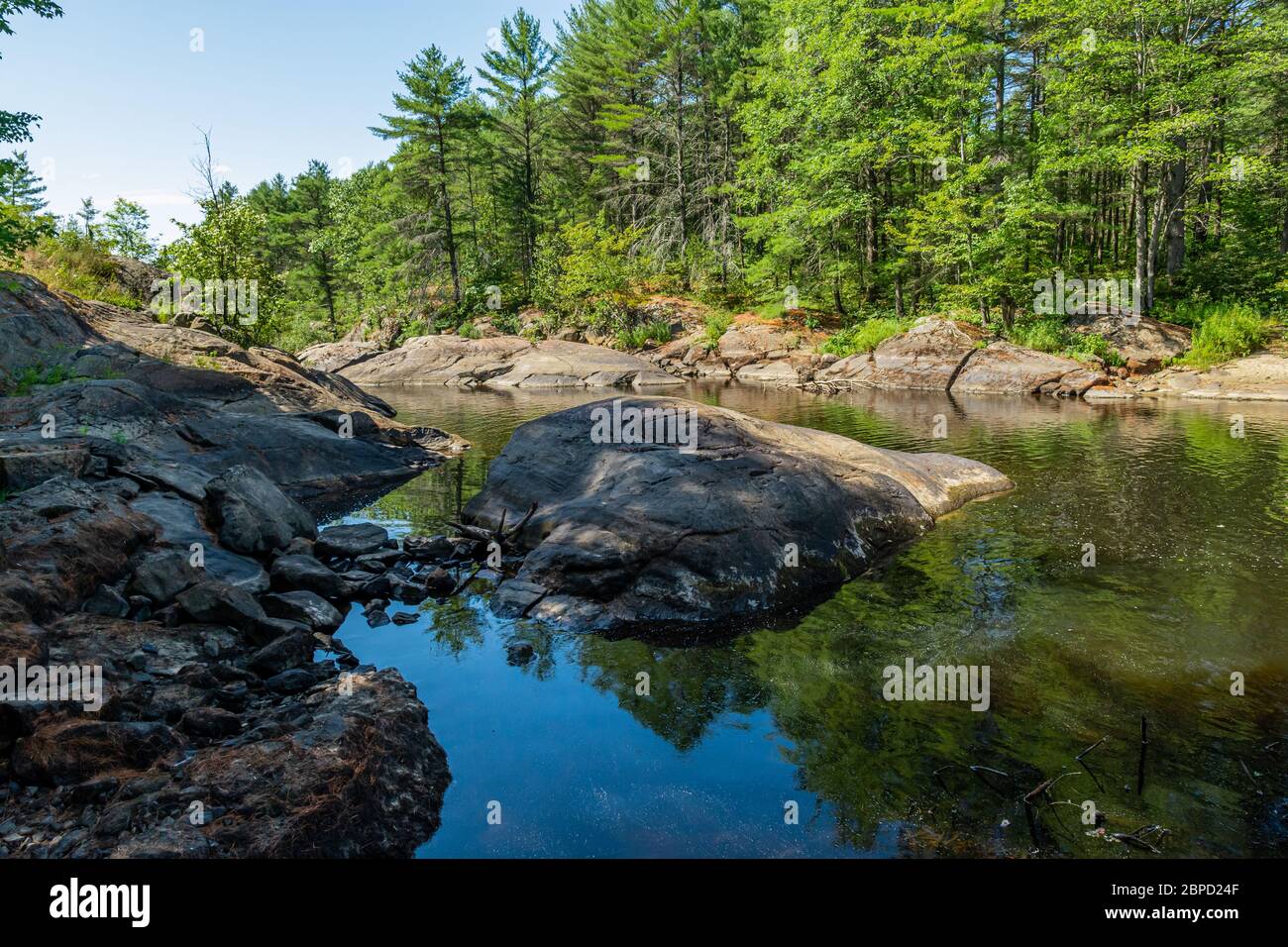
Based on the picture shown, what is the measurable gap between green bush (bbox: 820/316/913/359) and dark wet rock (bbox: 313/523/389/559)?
1102 inches

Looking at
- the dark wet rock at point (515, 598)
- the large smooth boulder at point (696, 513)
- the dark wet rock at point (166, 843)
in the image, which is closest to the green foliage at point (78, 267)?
the large smooth boulder at point (696, 513)

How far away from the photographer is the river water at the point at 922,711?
16.6ft

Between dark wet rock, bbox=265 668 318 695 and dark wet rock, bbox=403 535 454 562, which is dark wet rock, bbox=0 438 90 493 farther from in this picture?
dark wet rock, bbox=265 668 318 695

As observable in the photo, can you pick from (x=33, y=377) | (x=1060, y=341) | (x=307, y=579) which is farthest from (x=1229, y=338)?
(x=33, y=377)

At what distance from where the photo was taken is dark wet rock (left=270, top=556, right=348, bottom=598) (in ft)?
30.0

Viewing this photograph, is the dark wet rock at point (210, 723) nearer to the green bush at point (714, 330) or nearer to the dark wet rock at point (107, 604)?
the dark wet rock at point (107, 604)

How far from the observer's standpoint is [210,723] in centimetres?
555

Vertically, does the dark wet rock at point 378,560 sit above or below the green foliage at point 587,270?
below

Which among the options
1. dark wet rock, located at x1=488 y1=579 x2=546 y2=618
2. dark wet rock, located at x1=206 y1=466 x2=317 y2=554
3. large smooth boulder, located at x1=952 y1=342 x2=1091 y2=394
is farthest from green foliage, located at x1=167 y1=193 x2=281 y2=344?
large smooth boulder, located at x1=952 y1=342 x2=1091 y2=394

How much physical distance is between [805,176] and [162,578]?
37535 mm

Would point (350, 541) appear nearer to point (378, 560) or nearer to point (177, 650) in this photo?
point (378, 560)

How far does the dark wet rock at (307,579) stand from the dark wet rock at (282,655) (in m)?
1.92

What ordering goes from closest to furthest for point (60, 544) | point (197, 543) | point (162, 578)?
point (60, 544) < point (162, 578) < point (197, 543)
